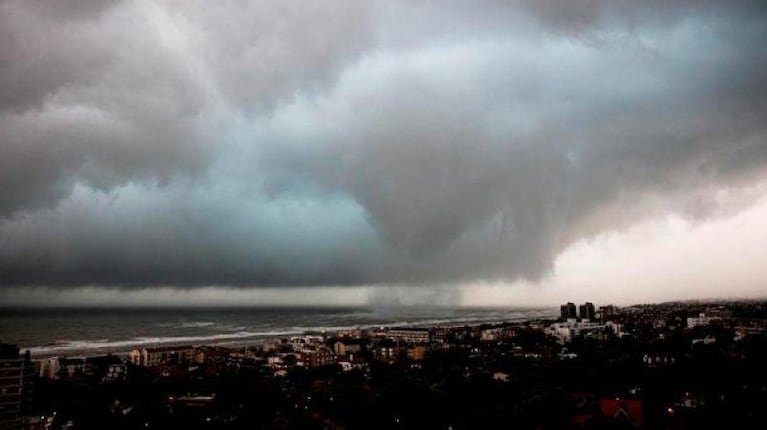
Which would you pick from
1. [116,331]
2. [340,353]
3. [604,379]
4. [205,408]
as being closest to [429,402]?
[205,408]

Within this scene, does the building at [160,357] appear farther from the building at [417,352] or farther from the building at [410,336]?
the building at [410,336]

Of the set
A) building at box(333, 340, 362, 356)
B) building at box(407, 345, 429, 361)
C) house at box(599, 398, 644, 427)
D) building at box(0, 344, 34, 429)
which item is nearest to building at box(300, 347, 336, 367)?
building at box(333, 340, 362, 356)

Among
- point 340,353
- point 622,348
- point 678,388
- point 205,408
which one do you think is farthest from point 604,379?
point 340,353

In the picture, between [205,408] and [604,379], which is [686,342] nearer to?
[604,379]

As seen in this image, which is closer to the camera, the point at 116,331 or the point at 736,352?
the point at 736,352

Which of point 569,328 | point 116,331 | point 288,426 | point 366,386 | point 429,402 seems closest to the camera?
point 288,426

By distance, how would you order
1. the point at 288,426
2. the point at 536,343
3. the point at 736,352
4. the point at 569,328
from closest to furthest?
the point at 288,426, the point at 736,352, the point at 536,343, the point at 569,328

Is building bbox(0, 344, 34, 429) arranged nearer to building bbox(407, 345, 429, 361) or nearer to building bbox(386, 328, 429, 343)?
building bbox(407, 345, 429, 361)
